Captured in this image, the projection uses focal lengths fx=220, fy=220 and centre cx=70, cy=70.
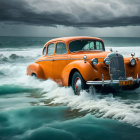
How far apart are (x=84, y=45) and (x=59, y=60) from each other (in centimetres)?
97

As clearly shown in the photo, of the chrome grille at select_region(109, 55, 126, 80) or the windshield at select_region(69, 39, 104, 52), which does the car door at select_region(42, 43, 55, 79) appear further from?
the chrome grille at select_region(109, 55, 126, 80)

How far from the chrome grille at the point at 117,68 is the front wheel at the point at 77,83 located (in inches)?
33.0

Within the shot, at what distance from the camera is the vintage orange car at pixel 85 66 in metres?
5.78

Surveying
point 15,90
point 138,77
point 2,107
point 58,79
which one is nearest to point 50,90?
point 58,79

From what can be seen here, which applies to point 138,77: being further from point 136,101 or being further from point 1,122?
point 1,122

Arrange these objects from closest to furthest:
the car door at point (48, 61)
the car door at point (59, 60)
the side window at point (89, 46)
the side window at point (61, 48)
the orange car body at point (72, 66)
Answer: the orange car body at point (72, 66) < the car door at point (59, 60) < the side window at point (61, 48) < the side window at point (89, 46) < the car door at point (48, 61)

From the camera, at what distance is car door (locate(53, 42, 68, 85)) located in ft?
23.1

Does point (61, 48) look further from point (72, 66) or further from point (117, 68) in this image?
point (117, 68)

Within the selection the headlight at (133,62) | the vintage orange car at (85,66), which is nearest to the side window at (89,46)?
the vintage orange car at (85,66)

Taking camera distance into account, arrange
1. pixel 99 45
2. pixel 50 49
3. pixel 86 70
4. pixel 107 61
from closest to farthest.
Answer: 1. pixel 86 70
2. pixel 107 61
3. pixel 99 45
4. pixel 50 49

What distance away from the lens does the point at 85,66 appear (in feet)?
18.9

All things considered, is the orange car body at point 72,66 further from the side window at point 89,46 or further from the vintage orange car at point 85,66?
the side window at point 89,46

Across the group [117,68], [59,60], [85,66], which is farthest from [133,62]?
[59,60]

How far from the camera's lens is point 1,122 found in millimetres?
4461
